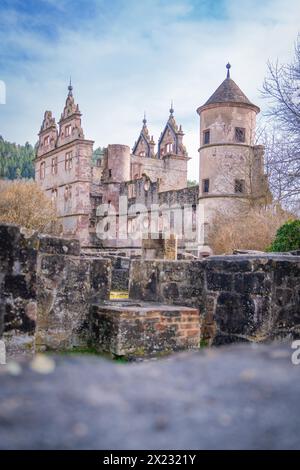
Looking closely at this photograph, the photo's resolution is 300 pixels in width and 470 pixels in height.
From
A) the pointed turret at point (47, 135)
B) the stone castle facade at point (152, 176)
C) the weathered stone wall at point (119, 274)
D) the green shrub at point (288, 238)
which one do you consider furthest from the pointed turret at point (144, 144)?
the green shrub at point (288, 238)

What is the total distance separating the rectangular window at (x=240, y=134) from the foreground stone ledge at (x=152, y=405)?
3146 cm

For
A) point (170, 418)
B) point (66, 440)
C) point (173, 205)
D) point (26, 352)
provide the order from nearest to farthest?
point (66, 440) < point (170, 418) < point (26, 352) < point (173, 205)

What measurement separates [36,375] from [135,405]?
16.2 inches

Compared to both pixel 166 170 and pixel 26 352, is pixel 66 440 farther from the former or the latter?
pixel 166 170

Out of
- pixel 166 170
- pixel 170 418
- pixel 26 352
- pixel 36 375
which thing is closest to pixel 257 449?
pixel 170 418

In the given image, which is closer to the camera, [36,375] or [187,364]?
[36,375]

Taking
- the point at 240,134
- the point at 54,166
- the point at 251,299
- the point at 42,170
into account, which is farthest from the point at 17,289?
the point at 42,170

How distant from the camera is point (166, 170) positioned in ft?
162

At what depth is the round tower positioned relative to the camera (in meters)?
32.0

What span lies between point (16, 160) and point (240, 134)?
7614 cm

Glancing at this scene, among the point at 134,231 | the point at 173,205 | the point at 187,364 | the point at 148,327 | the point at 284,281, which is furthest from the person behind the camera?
the point at 134,231

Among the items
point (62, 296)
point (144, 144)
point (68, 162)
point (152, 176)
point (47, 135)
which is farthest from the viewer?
point (144, 144)

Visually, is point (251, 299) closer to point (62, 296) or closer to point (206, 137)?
point (62, 296)

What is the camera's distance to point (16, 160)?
333 ft
